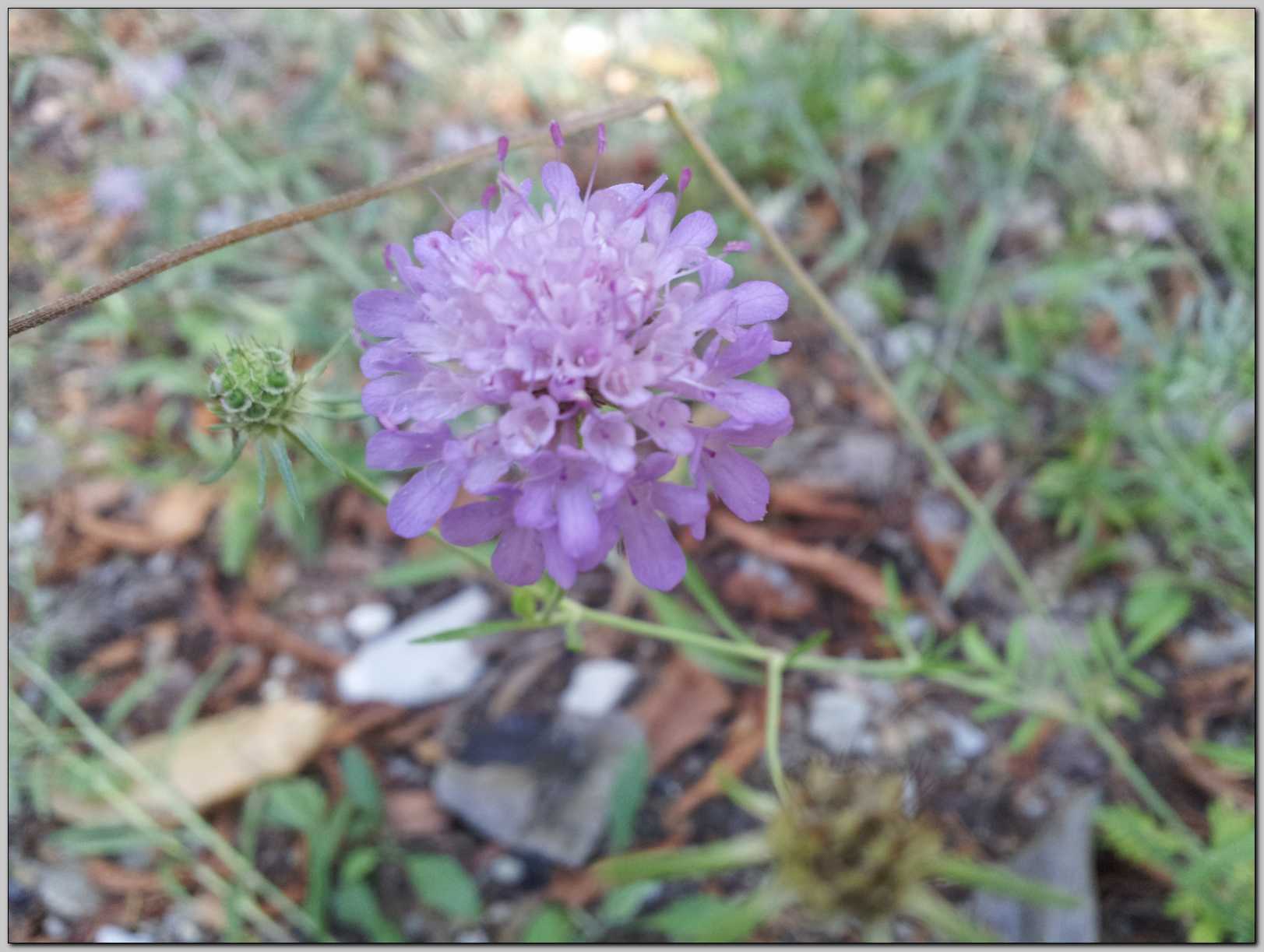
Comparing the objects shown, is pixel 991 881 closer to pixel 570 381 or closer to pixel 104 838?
pixel 570 381

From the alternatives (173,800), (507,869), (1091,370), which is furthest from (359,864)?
(1091,370)

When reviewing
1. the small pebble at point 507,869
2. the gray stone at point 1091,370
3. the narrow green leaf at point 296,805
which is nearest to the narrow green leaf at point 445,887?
the small pebble at point 507,869

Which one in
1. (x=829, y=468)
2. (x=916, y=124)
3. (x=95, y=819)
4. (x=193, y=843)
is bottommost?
(x=829, y=468)

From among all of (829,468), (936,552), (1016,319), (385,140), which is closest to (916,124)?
(1016,319)

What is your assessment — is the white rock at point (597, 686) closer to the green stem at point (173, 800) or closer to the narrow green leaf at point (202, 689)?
the green stem at point (173, 800)

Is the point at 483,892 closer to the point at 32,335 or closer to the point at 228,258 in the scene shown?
the point at 228,258
